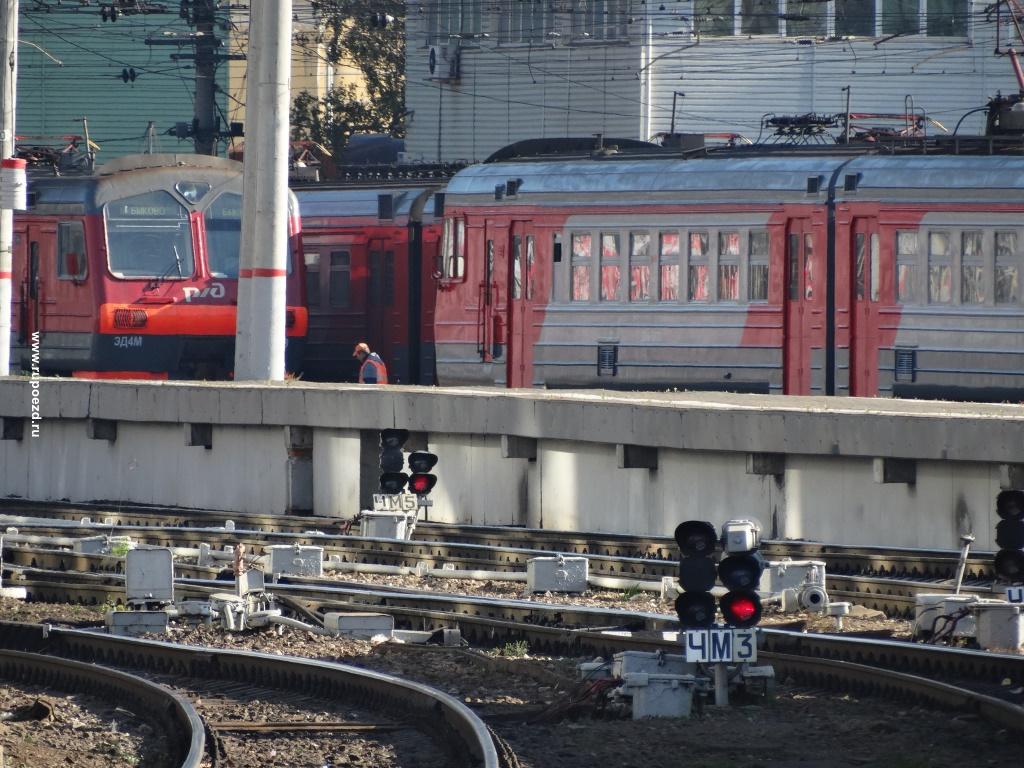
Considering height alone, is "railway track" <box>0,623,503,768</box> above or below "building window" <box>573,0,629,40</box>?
below

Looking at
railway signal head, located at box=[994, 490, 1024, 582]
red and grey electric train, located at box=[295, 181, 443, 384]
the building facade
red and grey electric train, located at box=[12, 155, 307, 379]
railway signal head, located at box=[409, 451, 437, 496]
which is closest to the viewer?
railway signal head, located at box=[994, 490, 1024, 582]

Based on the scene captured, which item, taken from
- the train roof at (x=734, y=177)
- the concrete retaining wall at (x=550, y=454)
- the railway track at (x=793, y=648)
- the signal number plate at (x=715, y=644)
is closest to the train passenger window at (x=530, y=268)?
the train roof at (x=734, y=177)

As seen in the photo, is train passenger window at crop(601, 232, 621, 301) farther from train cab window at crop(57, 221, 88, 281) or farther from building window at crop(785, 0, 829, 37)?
building window at crop(785, 0, 829, 37)

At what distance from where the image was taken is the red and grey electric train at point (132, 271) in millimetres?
26859

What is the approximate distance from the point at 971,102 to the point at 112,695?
33.7 metres

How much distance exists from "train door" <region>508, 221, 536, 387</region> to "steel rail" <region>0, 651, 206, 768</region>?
13466mm

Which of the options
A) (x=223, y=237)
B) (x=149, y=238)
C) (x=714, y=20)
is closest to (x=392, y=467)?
(x=149, y=238)

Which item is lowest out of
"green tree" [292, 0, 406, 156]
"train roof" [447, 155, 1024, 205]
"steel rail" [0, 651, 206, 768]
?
"steel rail" [0, 651, 206, 768]

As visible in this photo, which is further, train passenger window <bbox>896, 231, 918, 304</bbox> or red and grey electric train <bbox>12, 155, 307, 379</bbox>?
red and grey electric train <bbox>12, 155, 307, 379</bbox>

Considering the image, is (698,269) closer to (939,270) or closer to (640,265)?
(640,265)

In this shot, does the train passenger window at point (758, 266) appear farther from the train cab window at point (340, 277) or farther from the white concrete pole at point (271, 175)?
the train cab window at point (340, 277)

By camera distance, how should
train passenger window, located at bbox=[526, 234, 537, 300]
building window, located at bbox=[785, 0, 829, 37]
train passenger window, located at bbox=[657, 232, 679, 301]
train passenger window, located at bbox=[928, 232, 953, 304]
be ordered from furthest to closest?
building window, located at bbox=[785, 0, 829, 37] → train passenger window, located at bbox=[526, 234, 537, 300] → train passenger window, located at bbox=[657, 232, 679, 301] → train passenger window, located at bbox=[928, 232, 953, 304]

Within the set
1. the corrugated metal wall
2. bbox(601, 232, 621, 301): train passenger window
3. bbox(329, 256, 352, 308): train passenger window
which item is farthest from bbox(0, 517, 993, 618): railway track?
the corrugated metal wall

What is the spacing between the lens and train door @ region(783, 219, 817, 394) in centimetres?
2295
